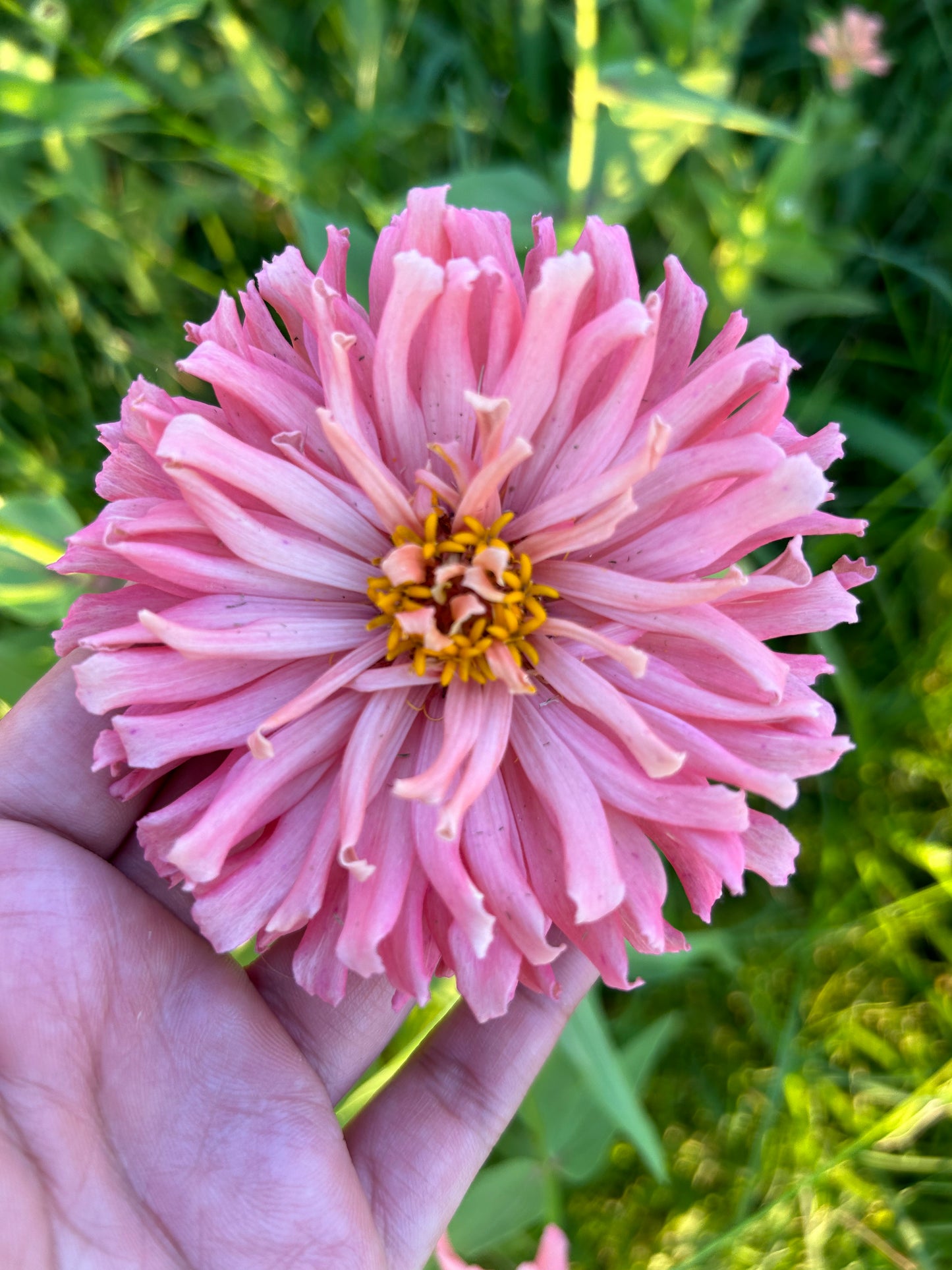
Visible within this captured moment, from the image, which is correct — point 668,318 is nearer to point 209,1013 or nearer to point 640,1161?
point 209,1013

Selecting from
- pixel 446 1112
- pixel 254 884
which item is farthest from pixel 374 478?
pixel 446 1112

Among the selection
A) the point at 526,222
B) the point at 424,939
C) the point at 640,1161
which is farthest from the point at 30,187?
the point at 640,1161

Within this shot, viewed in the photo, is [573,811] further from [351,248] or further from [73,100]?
[73,100]

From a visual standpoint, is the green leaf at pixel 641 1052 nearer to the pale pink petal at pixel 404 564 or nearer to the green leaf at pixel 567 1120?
the green leaf at pixel 567 1120

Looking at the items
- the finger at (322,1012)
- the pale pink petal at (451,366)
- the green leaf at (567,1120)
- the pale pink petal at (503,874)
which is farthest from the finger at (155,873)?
the green leaf at (567,1120)

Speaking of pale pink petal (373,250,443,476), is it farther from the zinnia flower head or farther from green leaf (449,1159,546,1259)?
green leaf (449,1159,546,1259)

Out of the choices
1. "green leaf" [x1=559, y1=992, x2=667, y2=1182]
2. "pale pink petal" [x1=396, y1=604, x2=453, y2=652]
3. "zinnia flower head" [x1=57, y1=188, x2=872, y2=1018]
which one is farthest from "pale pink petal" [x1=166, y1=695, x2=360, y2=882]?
"green leaf" [x1=559, y1=992, x2=667, y2=1182]

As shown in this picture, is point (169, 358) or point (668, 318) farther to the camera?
point (169, 358)
